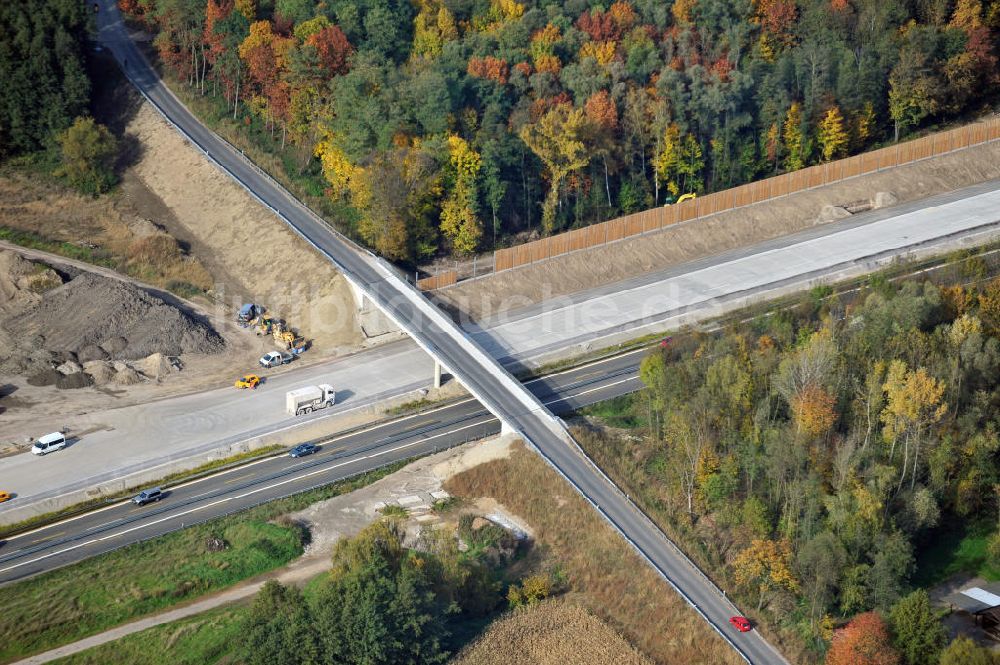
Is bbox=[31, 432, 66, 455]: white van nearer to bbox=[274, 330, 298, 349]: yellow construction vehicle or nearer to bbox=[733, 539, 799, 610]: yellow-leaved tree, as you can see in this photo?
bbox=[274, 330, 298, 349]: yellow construction vehicle

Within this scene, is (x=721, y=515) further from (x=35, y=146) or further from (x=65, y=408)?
(x=35, y=146)

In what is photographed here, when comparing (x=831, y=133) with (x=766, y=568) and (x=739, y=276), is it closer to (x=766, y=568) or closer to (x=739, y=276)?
(x=739, y=276)

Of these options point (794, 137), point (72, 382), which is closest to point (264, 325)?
point (72, 382)

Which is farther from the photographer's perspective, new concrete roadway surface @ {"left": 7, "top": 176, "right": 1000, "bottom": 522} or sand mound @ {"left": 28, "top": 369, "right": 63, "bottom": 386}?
sand mound @ {"left": 28, "top": 369, "right": 63, "bottom": 386}

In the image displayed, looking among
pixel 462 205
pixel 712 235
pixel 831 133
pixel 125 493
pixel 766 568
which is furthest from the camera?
pixel 831 133

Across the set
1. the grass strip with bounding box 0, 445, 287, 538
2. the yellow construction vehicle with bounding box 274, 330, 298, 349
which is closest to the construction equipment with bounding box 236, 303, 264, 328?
the yellow construction vehicle with bounding box 274, 330, 298, 349

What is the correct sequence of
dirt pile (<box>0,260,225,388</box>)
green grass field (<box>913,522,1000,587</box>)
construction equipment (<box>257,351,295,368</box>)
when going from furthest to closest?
construction equipment (<box>257,351,295,368</box>), dirt pile (<box>0,260,225,388</box>), green grass field (<box>913,522,1000,587</box>)

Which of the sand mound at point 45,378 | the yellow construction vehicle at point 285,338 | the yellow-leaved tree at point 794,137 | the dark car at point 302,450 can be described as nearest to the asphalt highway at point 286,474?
the dark car at point 302,450
